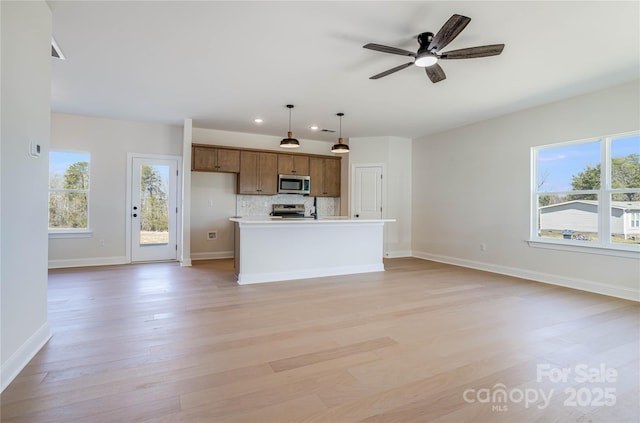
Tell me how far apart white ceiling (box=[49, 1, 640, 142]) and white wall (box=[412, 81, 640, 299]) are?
0.31 metres

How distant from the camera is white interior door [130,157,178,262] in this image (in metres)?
5.79

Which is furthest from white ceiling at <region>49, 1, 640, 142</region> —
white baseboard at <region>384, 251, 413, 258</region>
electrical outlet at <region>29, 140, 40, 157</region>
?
white baseboard at <region>384, 251, 413, 258</region>

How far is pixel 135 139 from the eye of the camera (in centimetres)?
578

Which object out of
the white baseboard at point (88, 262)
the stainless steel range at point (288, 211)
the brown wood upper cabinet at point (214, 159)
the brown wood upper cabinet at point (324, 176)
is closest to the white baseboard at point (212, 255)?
the white baseboard at point (88, 262)

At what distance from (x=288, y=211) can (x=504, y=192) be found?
4.20m

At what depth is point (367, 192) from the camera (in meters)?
6.92

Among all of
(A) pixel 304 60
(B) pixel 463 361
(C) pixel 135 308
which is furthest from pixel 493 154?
(C) pixel 135 308

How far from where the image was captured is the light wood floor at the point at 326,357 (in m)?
1.65

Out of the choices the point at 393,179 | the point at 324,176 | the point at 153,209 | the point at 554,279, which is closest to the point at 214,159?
the point at 153,209

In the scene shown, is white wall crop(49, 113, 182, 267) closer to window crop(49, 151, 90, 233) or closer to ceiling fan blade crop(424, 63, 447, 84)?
window crop(49, 151, 90, 233)

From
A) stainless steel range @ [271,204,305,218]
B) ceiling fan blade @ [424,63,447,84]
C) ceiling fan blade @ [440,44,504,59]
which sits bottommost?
stainless steel range @ [271,204,305,218]

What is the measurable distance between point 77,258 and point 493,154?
7508 millimetres

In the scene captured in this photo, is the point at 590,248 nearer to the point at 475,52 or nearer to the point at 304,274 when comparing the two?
the point at 475,52

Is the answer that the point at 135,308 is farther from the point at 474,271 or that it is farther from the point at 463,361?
the point at 474,271
